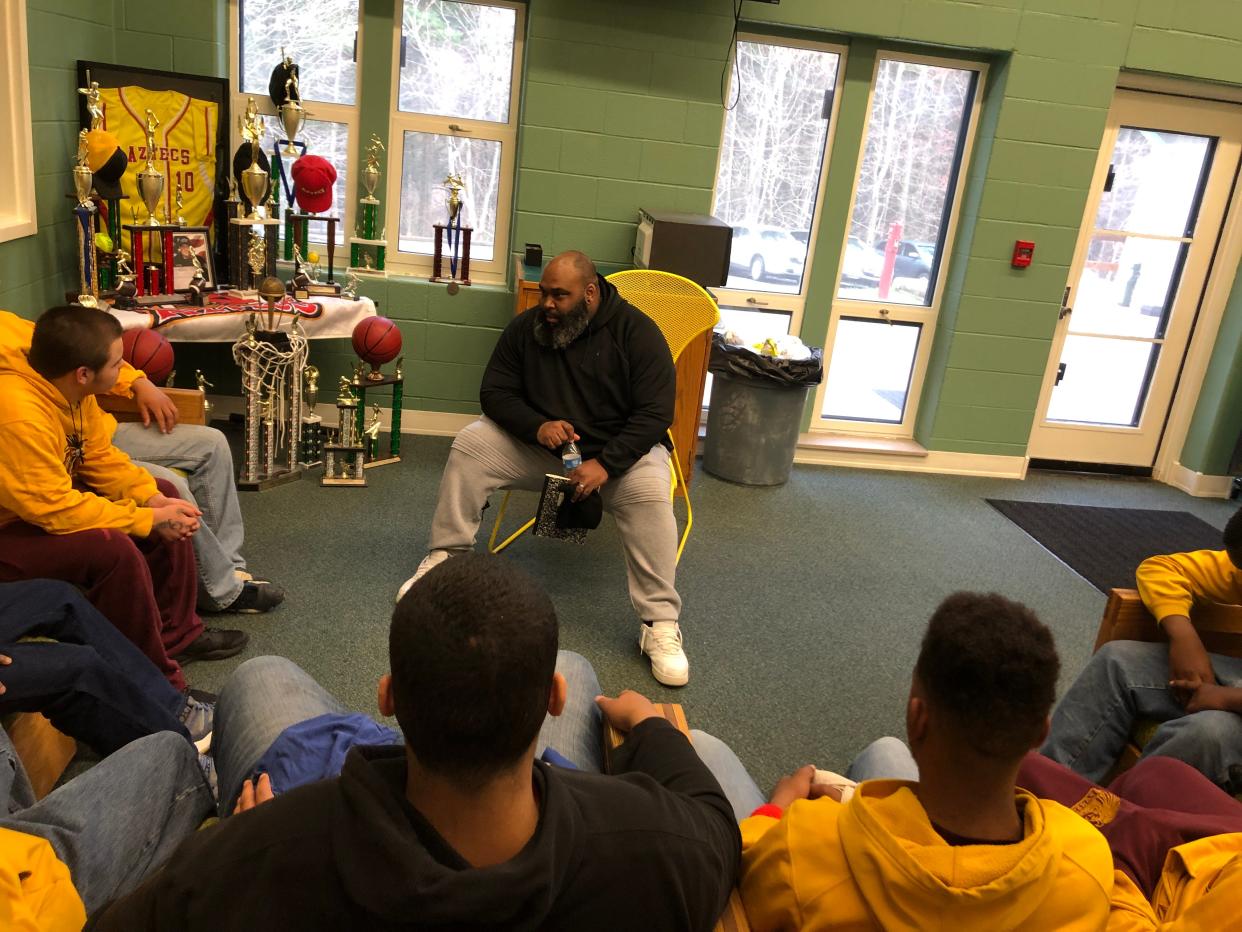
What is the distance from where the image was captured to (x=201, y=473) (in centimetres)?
293

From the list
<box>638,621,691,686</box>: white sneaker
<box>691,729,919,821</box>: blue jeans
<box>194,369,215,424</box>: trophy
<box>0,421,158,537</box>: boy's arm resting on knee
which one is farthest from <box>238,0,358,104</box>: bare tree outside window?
<box>691,729,919,821</box>: blue jeans

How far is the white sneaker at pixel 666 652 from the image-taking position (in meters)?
2.82

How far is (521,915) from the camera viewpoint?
0.90m

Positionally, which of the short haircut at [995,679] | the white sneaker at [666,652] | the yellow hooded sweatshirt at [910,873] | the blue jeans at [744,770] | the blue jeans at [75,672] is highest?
the short haircut at [995,679]

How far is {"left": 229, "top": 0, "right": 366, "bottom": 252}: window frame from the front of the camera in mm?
4340

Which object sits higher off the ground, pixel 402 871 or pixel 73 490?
pixel 402 871

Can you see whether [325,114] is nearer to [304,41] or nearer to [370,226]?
[304,41]

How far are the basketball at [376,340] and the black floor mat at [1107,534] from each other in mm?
2774

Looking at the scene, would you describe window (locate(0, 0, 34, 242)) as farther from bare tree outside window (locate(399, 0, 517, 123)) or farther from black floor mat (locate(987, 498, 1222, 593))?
black floor mat (locate(987, 498, 1222, 593))

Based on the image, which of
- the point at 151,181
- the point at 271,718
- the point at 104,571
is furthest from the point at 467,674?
the point at 151,181

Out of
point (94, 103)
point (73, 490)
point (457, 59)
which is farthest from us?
point (457, 59)

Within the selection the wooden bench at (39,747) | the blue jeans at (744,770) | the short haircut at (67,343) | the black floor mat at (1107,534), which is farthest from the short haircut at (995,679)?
the black floor mat at (1107,534)

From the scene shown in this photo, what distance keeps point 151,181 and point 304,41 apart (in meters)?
1.11

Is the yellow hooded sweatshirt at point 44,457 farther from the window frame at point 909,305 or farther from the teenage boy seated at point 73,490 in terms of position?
the window frame at point 909,305
